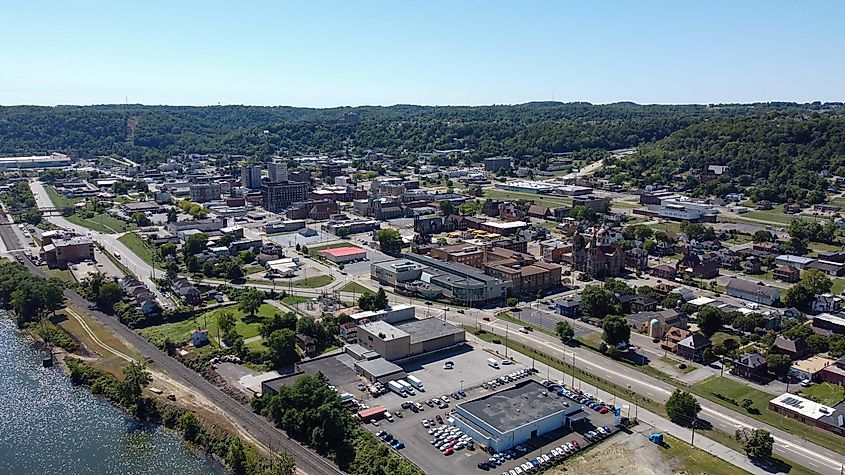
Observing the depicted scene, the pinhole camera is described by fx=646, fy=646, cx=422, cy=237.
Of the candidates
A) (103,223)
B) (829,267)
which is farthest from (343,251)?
(829,267)

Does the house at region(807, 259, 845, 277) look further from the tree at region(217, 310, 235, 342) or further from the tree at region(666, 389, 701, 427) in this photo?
the tree at region(217, 310, 235, 342)

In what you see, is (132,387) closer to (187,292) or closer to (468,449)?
(187,292)

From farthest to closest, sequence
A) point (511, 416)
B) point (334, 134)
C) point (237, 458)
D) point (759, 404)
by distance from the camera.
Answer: point (334, 134) < point (759, 404) < point (511, 416) < point (237, 458)

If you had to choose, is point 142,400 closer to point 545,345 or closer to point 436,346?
point 436,346

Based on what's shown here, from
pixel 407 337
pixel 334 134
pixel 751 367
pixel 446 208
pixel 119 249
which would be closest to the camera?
pixel 751 367

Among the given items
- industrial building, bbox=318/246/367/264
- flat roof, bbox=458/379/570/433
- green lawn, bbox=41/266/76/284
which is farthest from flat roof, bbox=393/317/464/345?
green lawn, bbox=41/266/76/284

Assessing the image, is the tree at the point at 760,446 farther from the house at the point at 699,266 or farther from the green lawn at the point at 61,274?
the green lawn at the point at 61,274

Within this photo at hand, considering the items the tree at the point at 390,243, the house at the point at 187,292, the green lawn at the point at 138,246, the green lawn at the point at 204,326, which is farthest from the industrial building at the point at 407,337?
the green lawn at the point at 138,246
